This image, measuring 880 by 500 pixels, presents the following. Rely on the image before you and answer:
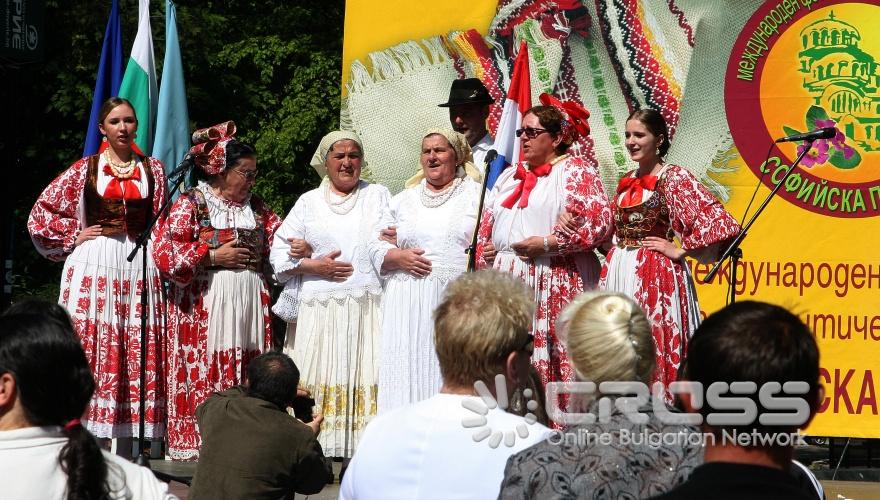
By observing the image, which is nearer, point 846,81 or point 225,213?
point 225,213

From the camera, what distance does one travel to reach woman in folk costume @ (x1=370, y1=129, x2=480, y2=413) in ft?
21.3

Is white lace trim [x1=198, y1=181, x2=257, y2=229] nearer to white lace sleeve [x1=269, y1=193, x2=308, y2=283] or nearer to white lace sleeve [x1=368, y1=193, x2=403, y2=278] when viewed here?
white lace sleeve [x1=269, y1=193, x2=308, y2=283]

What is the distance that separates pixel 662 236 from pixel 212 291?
2.52 meters

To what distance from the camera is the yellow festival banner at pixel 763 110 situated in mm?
7230

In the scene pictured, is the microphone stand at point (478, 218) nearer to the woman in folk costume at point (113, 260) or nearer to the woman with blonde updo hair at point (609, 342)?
the woman in folk costume at point (113, 260)

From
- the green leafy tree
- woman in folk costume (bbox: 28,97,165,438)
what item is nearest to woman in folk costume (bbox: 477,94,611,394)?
woman in folk costume (bbox: 28,97,165,438)

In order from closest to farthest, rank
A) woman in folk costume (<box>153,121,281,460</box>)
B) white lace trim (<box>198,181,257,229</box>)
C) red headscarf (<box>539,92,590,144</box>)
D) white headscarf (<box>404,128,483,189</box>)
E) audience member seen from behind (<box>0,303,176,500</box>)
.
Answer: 1. audience member seen from behind (<box>0,303,176,500</box>)
2. red headscarf (<box>539,92,590,144</box>)
3. white headscarf (<box>404,128,483,189</box>)
4. woman in folk costume (<box>153,121,281,460</box>)
5. white lace trim (<box>198,181,257,229</box>)

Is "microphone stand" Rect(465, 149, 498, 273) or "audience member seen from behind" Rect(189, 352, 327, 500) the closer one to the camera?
"audience member seen from behind" Rect(189, 352, 327, 500)

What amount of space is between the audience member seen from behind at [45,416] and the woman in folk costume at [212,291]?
457cm

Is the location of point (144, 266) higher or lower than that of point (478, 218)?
lower

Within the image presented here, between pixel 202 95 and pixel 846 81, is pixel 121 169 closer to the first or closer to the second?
pixel 846 81

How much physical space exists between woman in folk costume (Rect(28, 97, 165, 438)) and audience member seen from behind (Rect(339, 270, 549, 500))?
4.12 metres

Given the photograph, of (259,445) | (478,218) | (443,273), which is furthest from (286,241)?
(259,445)

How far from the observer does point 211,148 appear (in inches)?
278
